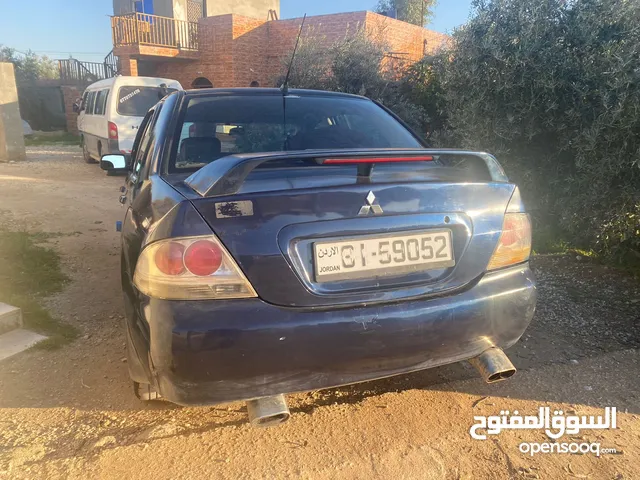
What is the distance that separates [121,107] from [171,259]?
33.0ft

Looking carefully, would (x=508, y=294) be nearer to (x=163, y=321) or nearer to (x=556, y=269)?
(x=163, y=321)

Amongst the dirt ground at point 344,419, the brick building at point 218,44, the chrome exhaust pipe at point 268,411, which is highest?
the brick building at point 218,44

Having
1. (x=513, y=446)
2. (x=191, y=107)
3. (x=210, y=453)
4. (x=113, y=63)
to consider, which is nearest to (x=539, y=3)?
(x=191, y=107)

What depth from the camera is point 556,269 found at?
179 inches

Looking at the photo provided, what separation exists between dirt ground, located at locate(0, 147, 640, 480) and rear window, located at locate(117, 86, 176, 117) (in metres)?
8.03

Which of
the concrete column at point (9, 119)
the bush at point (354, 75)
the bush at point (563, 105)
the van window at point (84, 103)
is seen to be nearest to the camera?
the bush at point (563, 105)

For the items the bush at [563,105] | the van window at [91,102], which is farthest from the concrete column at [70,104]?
the bush at [563,105]

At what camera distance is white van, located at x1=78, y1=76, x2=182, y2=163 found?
34.6ft

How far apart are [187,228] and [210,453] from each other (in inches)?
42.8

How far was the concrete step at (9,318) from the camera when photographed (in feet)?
11.0

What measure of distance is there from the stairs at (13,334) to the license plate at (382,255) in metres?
2.38

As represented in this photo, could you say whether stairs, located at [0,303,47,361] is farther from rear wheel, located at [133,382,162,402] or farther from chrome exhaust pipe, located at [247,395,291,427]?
chrome exhaust pipe, located at [247,395,291,427]

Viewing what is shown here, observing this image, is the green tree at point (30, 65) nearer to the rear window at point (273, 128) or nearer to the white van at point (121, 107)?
the white van at point (121, 107)

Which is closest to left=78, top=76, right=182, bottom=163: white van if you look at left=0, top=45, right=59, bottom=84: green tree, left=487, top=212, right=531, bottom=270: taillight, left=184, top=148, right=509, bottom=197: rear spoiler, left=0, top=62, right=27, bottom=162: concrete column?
left=0, top=62, right=27, bottom=162: concrete column
